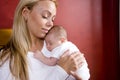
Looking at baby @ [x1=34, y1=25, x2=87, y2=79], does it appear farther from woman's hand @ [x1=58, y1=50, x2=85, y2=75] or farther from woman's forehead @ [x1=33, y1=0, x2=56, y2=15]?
woman's forehead @ [x1=33, y1=0, x2=56, y2=15]

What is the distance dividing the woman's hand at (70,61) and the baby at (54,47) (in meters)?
0.03

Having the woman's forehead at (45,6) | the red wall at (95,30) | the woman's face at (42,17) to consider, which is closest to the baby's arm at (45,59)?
the woman's face at (42,17)

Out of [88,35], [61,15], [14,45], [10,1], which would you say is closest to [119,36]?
[88,35]

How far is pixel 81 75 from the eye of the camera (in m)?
1.54

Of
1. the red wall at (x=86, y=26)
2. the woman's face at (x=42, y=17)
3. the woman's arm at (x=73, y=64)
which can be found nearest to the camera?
the woman's arm at (x=73, y=64)

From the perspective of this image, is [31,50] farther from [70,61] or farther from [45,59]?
[70,61]

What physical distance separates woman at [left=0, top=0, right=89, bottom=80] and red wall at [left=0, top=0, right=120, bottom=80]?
89 centimetres

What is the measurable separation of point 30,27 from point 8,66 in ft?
0.97

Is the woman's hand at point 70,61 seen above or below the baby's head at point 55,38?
below

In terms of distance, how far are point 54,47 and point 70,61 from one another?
5.0 inches

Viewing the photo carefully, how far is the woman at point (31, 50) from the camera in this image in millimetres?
1560

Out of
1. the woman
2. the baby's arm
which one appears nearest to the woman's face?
the woman

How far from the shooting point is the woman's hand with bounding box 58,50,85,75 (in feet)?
5.06

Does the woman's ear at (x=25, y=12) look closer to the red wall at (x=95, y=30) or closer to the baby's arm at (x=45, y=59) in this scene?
the baby's arm at (x=45, y=59)
